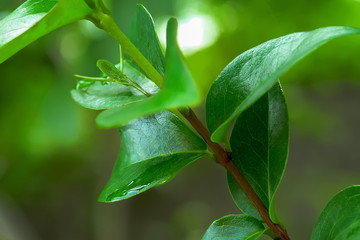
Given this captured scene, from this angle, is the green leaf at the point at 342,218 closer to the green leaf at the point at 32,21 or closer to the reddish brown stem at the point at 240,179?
the reddish brown stem at the point at 240,179

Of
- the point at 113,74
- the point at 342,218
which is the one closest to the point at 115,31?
the point at 113,74

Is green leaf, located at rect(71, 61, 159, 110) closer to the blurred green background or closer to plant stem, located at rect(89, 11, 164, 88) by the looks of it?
plant stem, located at rect(89, 11, 164, 88)

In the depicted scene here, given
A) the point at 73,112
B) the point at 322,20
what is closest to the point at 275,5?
the point at 322,20

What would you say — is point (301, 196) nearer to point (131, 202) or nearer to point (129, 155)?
point (131, 202)

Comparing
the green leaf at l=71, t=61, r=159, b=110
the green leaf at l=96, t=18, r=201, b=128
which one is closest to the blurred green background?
the green leaf at l=71, t=61, r=159, b=110

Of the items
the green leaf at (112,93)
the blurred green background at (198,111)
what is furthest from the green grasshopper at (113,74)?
the blurred green background at (198,111)
